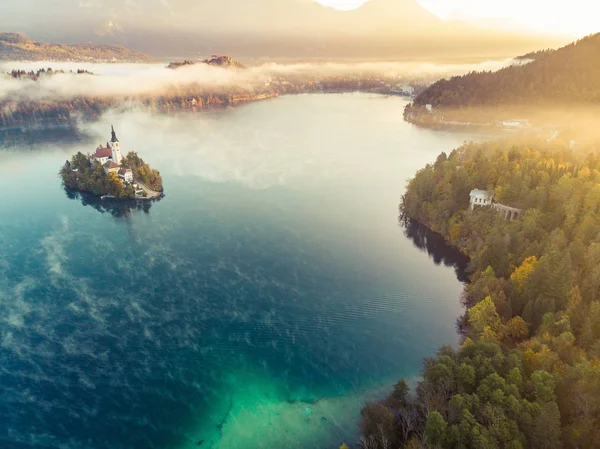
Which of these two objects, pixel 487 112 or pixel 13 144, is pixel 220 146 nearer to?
pixel 13 144

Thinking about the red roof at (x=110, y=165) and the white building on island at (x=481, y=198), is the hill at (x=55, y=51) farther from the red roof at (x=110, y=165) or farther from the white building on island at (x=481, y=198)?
the white building on island at (x=481, y=198)

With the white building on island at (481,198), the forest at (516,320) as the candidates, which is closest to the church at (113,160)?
the forest at (516,320)

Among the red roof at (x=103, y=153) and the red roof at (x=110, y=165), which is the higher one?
the red roof at (x=103, y=153)

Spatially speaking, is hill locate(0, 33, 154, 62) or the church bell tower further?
hill locate(0, 33, 154, 62)

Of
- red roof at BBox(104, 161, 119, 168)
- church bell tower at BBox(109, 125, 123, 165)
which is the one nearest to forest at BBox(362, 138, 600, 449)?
red roof at BBox(104, 161, 119, 168)

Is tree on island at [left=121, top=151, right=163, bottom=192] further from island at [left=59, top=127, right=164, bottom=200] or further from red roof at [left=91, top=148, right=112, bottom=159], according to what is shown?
red roof at [left=91, top=148, right=112, bottom=159]

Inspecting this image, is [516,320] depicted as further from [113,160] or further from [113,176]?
[113,160]

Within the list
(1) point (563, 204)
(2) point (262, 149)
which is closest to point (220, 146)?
(2) point (262, 149)
